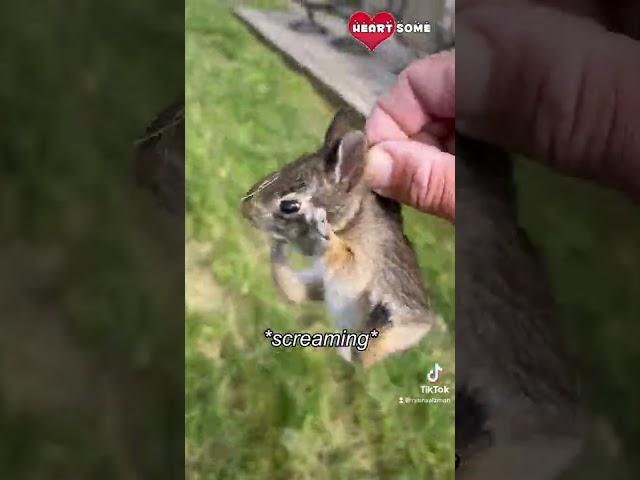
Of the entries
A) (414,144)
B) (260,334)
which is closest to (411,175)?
(414,144)

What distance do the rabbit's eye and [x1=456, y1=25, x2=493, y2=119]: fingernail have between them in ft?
0.36

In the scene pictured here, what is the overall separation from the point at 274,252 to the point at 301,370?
7cm

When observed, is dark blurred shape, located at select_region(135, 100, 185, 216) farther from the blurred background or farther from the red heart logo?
the red heart logo

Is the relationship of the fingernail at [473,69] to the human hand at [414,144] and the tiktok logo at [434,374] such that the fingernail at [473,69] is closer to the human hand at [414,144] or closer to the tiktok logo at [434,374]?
the human hand at [414,144]

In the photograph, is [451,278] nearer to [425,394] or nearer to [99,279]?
[425,394]

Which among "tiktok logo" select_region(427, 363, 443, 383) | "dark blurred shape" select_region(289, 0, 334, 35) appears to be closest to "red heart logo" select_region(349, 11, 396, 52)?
"dark blurred shape" select_region(289, 0, 334, 35)

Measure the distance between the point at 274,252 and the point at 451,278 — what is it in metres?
0.10

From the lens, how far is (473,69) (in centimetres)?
44

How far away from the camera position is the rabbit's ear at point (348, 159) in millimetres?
428

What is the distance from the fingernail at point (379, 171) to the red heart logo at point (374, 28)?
6cm

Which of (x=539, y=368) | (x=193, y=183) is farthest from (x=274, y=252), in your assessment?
(x=539, y=368)

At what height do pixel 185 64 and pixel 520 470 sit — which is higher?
pixel 185 64

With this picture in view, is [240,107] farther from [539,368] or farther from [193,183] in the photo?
[539,368]

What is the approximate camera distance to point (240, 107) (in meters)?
0.43
